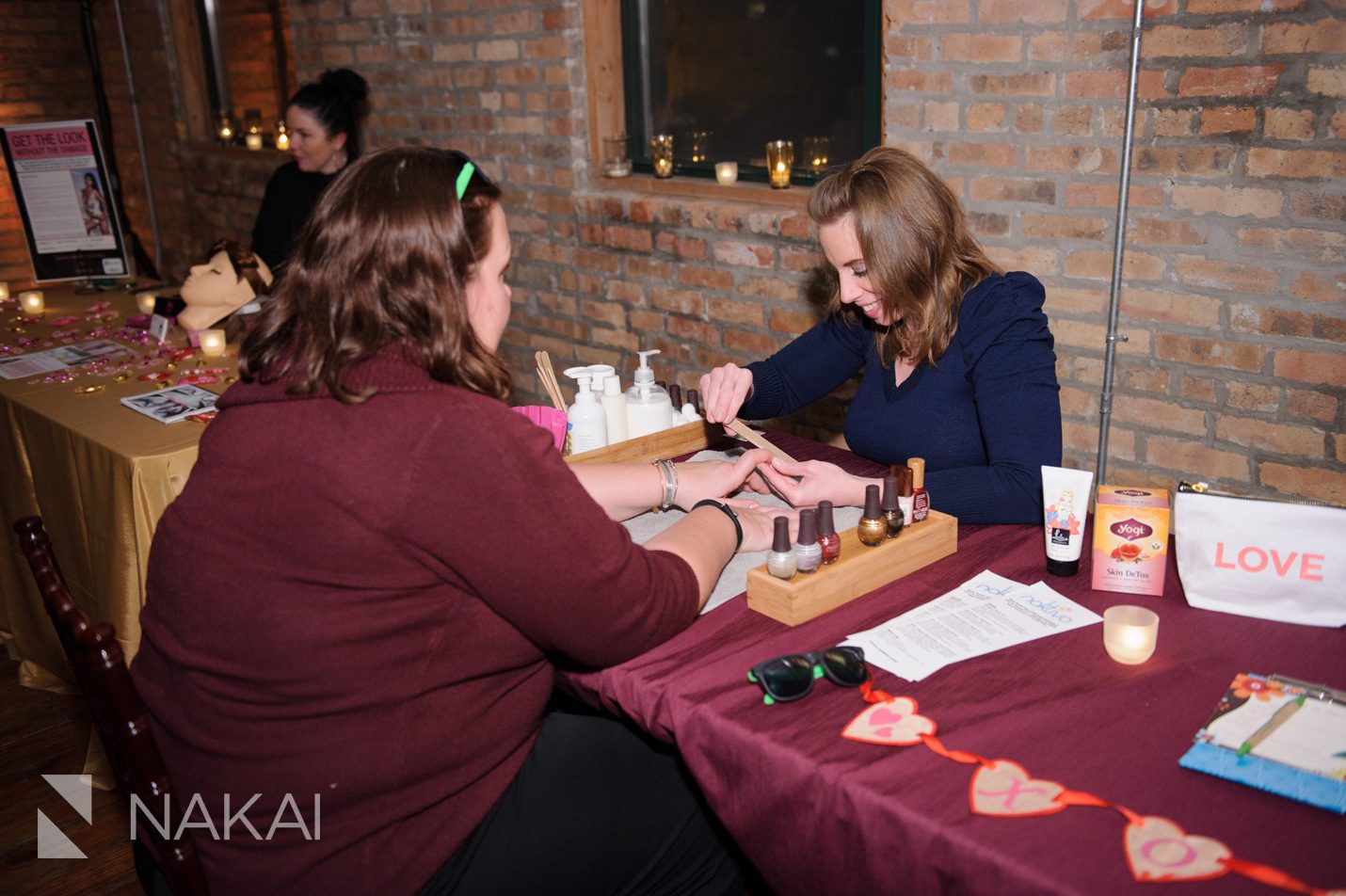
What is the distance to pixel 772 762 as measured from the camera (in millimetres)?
1095

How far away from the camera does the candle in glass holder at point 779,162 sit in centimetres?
307

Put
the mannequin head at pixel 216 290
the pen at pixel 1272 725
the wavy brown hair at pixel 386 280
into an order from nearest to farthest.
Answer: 1. the pen at pixel 1272 725
2. the wavy brown hair at pixel 386 280
3. the mannequin head at pixel 216 290

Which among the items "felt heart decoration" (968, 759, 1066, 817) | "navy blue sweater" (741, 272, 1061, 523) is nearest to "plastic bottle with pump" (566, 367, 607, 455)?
"navy blue sweater" (741, 272, 1061, 523)

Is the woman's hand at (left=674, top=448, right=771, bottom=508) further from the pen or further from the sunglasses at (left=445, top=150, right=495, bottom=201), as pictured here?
the pen

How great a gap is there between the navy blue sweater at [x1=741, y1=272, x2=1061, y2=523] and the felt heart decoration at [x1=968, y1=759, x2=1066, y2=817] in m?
0.64

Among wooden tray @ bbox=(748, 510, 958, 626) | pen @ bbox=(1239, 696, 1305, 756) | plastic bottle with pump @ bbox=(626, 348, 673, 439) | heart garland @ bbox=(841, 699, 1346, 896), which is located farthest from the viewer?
plastic bottle with pump @ bbox=(626, 348, 673, 439)

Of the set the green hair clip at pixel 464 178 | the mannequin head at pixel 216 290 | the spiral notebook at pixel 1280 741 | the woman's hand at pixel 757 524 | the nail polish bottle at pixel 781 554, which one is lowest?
the spiral notebook at pixel 1280 741

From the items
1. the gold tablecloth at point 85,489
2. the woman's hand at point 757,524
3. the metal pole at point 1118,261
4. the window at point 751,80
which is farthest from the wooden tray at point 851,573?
the window at point 751,80

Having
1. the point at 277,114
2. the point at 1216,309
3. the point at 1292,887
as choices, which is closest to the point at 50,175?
the point at 277,114

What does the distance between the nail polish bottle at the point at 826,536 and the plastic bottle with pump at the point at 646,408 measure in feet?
2.02

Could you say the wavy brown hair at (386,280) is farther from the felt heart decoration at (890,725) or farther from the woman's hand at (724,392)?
the woman's hand at (724,392)

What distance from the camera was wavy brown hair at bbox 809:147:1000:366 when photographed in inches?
71.5

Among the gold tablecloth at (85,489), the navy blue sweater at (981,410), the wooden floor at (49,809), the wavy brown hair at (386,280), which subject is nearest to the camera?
A: the wavy brown hair at (386,280)

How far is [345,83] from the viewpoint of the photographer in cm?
402
